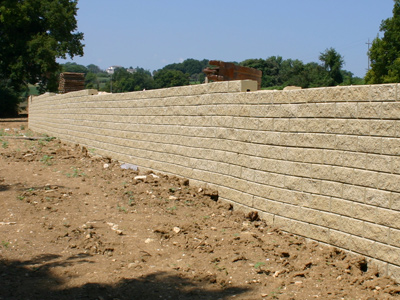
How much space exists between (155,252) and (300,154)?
230cm

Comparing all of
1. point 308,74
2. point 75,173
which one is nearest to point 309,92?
point 75,173

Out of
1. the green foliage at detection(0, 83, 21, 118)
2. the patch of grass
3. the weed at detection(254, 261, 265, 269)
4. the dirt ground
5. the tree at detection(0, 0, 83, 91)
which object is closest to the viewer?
the dirt ground

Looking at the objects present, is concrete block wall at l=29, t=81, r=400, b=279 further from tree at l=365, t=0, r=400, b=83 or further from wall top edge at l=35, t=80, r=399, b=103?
tree at l=365, t=0, r=400, b=83

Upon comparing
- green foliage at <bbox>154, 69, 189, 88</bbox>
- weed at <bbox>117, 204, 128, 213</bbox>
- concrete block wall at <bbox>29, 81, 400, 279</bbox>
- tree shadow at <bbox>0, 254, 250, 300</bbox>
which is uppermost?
green foliage at <bbox>154, 69, 189, 88</bbox>

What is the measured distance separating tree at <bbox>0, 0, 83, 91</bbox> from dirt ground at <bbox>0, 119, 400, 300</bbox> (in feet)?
85.9

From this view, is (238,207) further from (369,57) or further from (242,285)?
(369,57)

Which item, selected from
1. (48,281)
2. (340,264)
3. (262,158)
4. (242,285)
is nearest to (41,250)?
(48,281)

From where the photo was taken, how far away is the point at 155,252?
5.85m

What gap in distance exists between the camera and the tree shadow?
4555 millimetres

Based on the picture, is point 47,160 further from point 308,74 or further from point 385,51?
point 308,74

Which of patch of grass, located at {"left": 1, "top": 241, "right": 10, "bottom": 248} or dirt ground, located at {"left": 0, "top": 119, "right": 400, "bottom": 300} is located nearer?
dirt ground, located at {"left": 0, "top": 119, "right": 400, "bottom": 300}

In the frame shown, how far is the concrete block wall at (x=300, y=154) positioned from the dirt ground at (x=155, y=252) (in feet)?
0.99

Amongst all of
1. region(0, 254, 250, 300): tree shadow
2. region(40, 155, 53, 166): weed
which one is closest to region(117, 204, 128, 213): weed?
region(0, 254, 250, 300): tree shadow

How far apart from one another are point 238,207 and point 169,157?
8.76 ft
